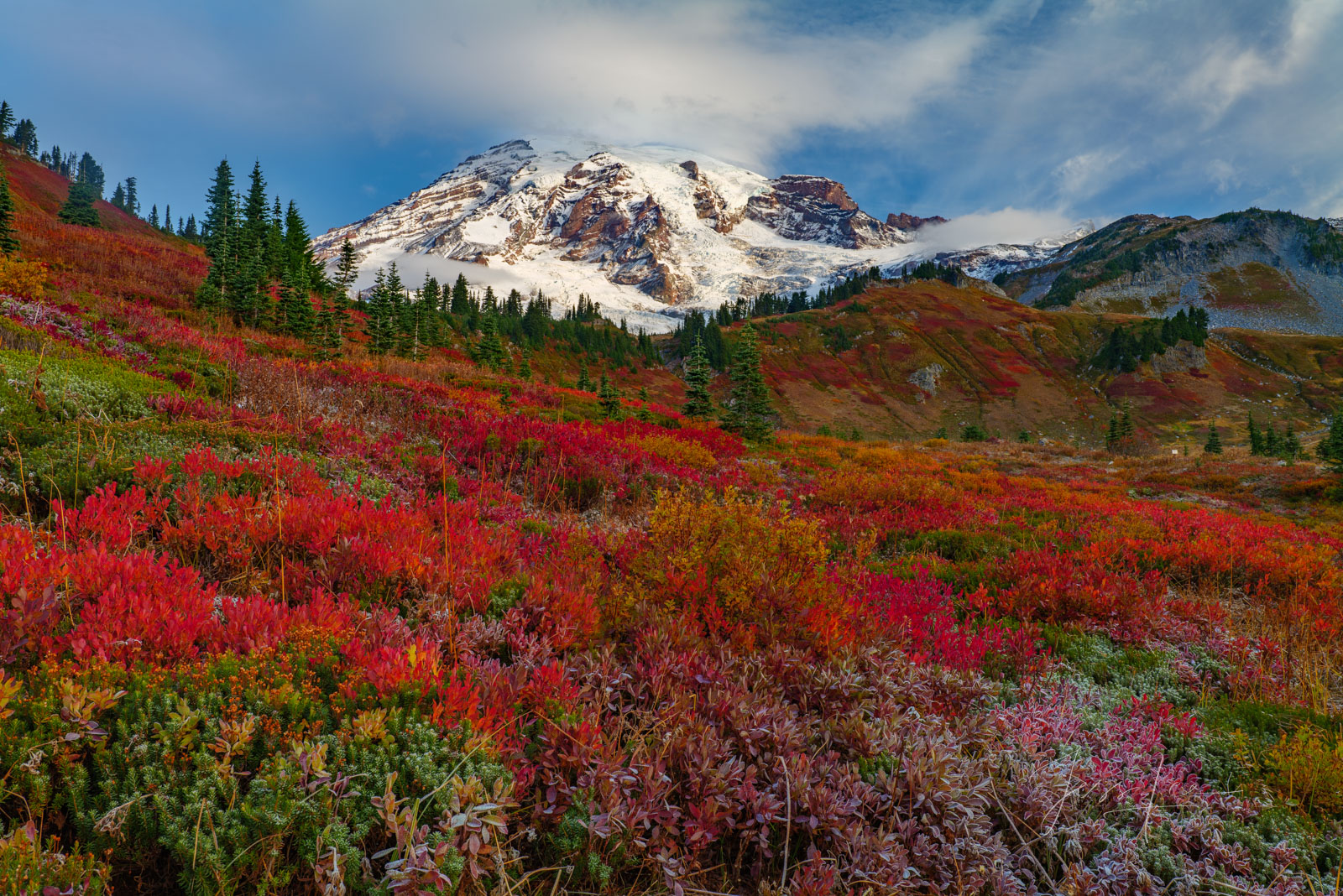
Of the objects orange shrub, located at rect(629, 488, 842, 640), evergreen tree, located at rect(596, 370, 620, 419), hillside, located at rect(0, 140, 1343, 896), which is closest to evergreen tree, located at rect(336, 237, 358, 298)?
evergreen tree, located at rect(596, 370, 620, 419)

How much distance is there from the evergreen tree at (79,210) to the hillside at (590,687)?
8375 centimetres

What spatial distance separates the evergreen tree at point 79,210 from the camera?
62.5 metres

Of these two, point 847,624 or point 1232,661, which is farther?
point 1232,661

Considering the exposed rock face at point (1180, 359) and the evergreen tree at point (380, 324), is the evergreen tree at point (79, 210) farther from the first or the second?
the exposed rock face at point (1180, 359)

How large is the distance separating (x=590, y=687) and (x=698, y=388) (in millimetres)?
27455

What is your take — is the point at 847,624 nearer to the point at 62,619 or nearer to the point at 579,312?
the point at 62,619

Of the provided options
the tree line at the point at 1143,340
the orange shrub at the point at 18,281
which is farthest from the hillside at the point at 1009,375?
the orange shrub at the point at 18,281

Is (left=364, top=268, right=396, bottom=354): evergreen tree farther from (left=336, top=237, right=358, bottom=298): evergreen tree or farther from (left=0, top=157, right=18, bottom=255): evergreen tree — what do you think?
(left=0, top=157, right=18, bottom=255): evergreen tree

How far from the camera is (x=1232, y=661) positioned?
187 inches

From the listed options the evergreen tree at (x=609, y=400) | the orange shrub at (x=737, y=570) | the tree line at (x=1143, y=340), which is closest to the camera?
the orange shrub at (x=737, y=570)

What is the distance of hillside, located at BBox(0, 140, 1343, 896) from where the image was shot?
2084mm

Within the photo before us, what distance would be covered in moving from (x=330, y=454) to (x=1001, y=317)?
158m

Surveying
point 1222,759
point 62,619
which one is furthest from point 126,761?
point 1222,759

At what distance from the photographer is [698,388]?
1187 inches
